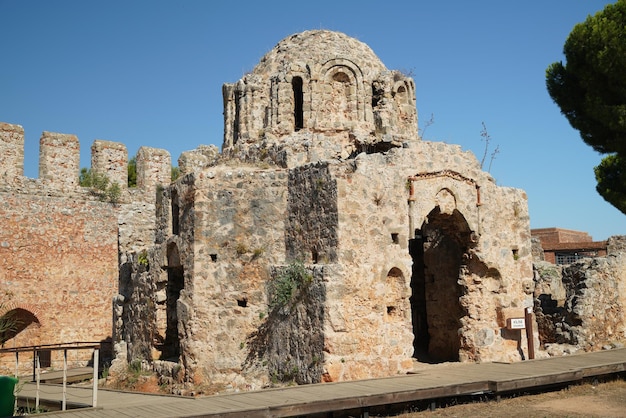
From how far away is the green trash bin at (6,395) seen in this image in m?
9.14

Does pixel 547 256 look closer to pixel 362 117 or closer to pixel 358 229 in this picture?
pixel 362 117

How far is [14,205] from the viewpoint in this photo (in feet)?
60.5

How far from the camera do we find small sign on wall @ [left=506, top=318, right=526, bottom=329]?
45.6 feet

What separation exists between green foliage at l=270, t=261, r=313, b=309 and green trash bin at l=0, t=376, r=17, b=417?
486 cm

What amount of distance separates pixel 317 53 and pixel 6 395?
10444 mm

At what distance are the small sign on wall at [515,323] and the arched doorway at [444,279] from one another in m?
0.91

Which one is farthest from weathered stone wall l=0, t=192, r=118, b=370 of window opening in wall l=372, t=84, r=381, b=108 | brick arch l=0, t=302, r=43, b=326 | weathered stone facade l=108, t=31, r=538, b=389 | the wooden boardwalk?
window opening in wall l=372, t=84, r=381, b=108

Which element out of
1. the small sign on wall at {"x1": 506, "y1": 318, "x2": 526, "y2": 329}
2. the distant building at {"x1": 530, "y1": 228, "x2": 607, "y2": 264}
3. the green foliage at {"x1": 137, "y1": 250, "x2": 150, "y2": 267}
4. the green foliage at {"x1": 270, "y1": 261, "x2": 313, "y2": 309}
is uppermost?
the distant building at {"x1": 530, "y1": 228, "x2": 607, "y2": 264}

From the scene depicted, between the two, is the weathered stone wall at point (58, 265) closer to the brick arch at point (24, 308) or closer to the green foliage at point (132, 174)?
the brick arch at point (24, 308)

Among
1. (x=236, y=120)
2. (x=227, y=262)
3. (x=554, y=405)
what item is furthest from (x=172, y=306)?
(x=554, y=405)

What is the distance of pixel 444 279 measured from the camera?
1533cm

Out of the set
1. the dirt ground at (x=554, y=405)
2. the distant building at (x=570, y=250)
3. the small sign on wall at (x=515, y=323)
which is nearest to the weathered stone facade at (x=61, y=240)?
the small sign on wall at (x=515, y=323)

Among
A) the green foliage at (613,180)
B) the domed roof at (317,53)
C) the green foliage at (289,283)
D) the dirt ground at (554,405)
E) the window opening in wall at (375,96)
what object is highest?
the domed roof at (317,53)

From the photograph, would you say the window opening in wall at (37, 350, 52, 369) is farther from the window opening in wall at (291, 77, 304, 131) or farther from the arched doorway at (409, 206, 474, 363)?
the arched doorway at (409, 206, 474, 363)
